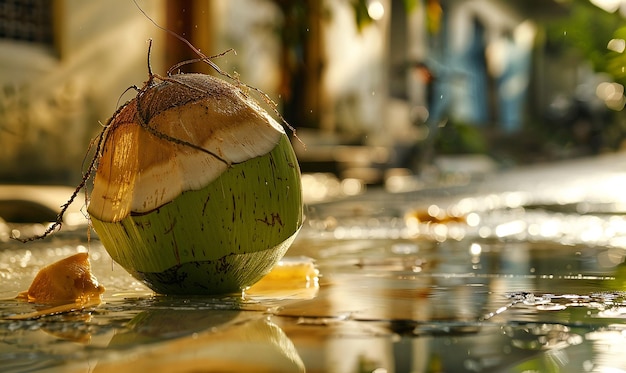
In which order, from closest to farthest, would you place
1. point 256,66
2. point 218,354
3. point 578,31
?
1. point 218,354
2. point 256,66
3. point 578,31

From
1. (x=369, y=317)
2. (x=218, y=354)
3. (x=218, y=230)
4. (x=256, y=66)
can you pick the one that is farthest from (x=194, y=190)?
(x=256, y=66)

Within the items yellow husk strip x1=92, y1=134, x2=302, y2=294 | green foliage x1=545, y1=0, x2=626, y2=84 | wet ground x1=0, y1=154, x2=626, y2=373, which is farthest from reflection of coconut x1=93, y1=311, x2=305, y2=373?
green foliage x1=545, y1=0, x2=626, y2=84

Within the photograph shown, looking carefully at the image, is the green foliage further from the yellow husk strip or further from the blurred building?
the yellow husk strip

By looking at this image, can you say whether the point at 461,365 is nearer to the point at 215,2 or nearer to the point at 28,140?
the point at 28,140

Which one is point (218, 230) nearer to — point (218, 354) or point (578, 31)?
point (218, 354)

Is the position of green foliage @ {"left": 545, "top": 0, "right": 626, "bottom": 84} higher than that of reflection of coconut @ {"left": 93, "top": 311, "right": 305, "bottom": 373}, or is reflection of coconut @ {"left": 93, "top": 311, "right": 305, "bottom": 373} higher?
green foliage @ {"left": 545, "top": 0, "right": 626, "bottom": 84}

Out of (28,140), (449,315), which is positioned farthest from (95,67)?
(449,315)

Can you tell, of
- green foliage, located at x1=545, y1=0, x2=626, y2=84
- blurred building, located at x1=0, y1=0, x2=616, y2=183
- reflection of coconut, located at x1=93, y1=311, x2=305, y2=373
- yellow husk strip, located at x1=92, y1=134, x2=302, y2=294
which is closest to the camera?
reflection of coconut, located at x1=93, y1=311, x2=305, y2=373
